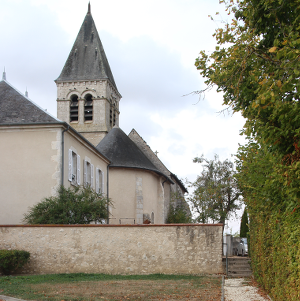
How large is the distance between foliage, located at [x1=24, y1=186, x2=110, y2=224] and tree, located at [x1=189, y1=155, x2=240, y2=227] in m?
13.7

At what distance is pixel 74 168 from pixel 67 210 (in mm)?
4373

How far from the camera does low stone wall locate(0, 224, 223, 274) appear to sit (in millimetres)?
14281

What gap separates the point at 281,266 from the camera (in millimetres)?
7648

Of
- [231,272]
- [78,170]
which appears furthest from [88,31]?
[231,272]

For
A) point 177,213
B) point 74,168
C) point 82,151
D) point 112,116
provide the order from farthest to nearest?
point 112,116 < point 177,213 < point 82,151 < point 74,168

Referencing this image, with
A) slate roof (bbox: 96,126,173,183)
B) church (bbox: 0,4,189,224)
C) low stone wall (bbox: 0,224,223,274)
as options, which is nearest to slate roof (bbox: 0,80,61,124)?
church (bbox: 0,4,189,224)

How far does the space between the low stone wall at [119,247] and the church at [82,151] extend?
362cm

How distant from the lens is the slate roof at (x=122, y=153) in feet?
94.7

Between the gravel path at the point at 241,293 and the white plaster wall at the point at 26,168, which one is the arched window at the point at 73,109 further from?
the gravel path at the point at 241,293

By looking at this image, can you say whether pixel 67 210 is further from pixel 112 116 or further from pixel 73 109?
pixel 112 116

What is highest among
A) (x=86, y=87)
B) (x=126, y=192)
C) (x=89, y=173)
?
(x=86, y=87)

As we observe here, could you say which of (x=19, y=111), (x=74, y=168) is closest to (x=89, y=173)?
(x=74, y=168)

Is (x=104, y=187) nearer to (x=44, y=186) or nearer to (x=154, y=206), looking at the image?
(x=154, y=206)

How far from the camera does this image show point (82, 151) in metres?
21.7
